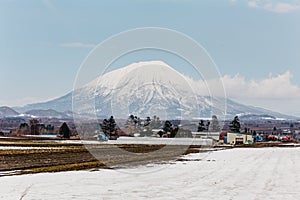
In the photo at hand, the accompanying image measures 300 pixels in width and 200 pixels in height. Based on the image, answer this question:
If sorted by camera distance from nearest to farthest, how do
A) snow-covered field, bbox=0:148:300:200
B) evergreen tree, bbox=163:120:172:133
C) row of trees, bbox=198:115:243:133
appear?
1. snow-covered field, bbox=0:148:300:200
2. evergreen tree, bbox=163:120:172:133
3. row of trees, bbox=198:115:243:133

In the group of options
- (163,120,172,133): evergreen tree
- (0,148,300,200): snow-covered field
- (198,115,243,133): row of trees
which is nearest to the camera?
(0,148,300,200): snow-covered field

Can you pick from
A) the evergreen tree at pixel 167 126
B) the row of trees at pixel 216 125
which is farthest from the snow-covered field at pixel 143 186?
the row of trees at pixel 216 125

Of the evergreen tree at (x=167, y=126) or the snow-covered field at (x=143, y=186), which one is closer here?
the snow-covered field at (x=143, y=186)

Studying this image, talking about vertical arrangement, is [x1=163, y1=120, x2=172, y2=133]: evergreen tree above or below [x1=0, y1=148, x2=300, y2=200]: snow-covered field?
above

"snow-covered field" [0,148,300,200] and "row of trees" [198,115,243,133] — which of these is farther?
"row of trees" [198,115,243,133]

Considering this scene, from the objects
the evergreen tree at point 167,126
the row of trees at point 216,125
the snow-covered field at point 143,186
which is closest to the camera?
the snow-covered field at point 143,186

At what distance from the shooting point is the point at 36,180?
73.4 feet

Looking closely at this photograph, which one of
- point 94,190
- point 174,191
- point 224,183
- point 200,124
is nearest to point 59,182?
point 94,190

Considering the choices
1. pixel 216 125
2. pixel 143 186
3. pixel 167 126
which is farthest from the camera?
pixel 216 125

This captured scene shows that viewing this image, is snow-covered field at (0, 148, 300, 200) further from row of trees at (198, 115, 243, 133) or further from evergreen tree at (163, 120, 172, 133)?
row of trees at (198, 115, 243, 133)

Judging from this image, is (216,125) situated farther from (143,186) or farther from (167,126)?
(143,186)

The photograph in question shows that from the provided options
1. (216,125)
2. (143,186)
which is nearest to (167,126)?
(216,125)

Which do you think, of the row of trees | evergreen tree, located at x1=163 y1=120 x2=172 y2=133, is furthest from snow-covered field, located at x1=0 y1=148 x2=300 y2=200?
the row of trees

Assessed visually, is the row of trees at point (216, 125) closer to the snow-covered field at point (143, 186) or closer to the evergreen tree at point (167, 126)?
the evergreen tree at point (167, 126)
